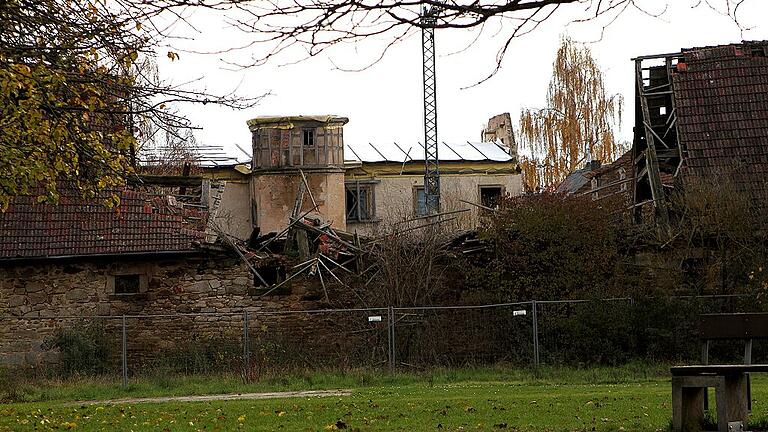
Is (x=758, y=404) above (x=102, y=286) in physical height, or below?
below

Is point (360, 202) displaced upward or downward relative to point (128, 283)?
upward

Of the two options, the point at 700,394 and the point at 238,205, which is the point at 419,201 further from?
the point at 700,394

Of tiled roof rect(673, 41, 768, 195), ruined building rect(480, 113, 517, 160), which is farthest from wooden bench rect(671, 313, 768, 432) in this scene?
ruined building rect(480, 113, 517, 160)

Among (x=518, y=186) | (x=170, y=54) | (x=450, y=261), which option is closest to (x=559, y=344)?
(x=450, y=261)

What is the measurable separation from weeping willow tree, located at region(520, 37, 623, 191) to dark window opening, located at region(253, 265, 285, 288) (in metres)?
34.3

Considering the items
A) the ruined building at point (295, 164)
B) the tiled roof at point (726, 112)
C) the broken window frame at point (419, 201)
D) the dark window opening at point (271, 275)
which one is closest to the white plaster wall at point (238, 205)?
the ruined building at point (295, 164)

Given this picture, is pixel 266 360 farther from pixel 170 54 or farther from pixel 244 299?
pixel 170 54

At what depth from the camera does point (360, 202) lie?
49.5 meters

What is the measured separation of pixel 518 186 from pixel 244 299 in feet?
77.2

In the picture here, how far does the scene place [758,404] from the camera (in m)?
15.0

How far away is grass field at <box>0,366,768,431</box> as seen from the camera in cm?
1362

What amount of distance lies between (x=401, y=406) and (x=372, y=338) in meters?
10.7

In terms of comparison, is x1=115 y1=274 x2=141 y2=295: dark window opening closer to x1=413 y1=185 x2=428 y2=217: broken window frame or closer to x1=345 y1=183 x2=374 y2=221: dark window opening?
x1=413 y1=185 x2=428 y2=217: broken window frame

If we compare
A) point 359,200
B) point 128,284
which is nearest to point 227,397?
point 128,284
